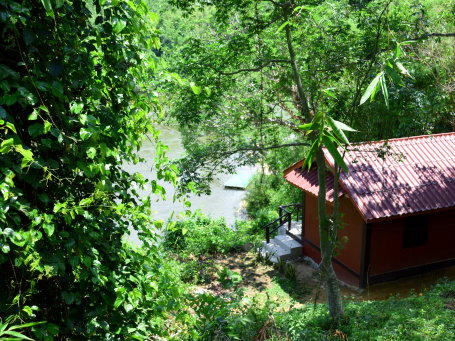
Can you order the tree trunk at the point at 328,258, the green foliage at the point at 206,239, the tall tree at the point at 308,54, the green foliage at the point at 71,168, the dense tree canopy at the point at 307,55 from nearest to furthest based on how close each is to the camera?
the green foliage at the point at 71,168, the tree trunk at the point at 328,258, the tall tree at the point at 308,54, the dense tree canopy at the point at 307,55, the green foliage at the point at 206,239

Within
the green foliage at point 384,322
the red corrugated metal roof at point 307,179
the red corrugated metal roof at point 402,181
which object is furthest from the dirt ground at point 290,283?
the red corrugated metal roof at point 307,179

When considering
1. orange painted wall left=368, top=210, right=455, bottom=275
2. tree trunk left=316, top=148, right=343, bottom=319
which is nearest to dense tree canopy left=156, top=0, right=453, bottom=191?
tree trunk left=316, top=148, right=343, bottom=319

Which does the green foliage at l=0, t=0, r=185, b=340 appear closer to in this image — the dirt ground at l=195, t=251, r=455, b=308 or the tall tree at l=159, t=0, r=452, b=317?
the tall tree at l=159, t=0, r=452, b=317

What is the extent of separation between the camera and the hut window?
9.98 meters

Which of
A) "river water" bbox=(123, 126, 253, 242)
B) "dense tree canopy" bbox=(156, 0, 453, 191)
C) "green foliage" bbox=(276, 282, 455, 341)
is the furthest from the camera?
"river water" bbox=(123, 126, 253, 242)

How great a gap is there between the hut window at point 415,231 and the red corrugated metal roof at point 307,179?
2.06 meters

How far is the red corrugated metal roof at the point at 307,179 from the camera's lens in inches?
392

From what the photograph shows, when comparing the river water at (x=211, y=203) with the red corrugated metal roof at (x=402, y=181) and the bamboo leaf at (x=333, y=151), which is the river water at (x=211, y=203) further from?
the bamboo leaf at (x=333, y=151)

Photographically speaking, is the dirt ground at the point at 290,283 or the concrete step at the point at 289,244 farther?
the concrete step at the point at 289,244

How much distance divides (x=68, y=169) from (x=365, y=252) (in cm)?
842

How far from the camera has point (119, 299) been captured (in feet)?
8.41

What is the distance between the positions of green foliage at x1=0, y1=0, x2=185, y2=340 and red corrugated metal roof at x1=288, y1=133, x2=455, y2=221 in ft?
21.5

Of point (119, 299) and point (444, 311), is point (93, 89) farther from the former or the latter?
point (444, 311)

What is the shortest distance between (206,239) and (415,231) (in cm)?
677
